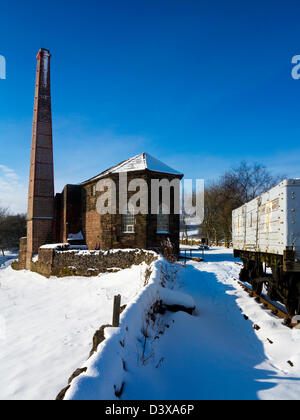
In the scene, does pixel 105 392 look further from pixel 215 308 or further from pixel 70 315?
pixel 70 315

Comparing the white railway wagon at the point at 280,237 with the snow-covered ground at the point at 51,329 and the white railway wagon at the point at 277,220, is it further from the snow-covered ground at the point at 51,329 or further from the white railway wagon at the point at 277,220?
the snow-covered ground at the point at 51,329

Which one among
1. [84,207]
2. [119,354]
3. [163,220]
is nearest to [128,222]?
[163,220]

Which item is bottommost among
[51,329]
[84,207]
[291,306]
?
[51,329]

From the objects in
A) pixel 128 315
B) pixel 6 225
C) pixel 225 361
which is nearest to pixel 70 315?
pixel 128 315

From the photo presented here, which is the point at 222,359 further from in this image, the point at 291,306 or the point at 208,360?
the point at 291,306

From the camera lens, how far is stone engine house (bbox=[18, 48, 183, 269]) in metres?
18.7

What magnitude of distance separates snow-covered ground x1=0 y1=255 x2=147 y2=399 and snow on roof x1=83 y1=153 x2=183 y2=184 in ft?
27.8

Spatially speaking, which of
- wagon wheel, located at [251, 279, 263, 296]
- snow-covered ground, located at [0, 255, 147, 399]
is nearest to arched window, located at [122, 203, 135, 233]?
snow-covered ground, located at [0, 255, 147, 399]

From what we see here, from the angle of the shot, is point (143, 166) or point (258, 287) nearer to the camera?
point (258, 287)

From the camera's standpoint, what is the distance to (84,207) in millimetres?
22578

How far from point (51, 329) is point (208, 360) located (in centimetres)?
538

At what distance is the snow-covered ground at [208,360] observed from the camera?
2865 mm

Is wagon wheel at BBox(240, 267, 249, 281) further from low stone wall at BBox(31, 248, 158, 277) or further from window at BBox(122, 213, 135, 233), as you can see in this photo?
window at BBox(122, 213, 135, 233)

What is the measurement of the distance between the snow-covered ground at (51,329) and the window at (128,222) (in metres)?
4.85
